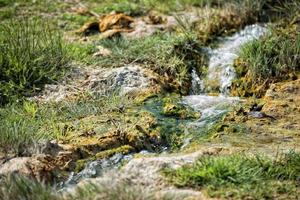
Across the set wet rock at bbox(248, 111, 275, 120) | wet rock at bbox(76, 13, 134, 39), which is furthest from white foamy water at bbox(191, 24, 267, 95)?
wet rock at bbox(76, 13, 134, 39)

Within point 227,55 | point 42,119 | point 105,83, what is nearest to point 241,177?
point 42,119

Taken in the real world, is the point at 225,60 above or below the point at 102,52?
below

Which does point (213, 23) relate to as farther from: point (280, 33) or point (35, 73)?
point (35, 73)

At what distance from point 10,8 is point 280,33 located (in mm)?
4403

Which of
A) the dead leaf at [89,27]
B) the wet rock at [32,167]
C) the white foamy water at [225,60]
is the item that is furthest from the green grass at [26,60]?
the wet rock at [32,167]

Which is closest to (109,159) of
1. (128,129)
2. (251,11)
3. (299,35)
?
(128,129)

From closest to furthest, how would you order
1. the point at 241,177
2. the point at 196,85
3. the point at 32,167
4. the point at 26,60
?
the point at 241,177 < the point at 32,167 < the point at 26,60 < the point at 196,85

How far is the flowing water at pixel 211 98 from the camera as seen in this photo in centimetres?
543

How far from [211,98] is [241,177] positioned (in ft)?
8.59

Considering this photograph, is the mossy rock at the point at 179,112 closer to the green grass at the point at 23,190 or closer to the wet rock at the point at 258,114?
the wet rock at the point at 258,114

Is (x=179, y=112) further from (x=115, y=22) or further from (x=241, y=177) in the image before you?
(x=115, y=22)

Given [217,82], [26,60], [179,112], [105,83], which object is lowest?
[217,82]

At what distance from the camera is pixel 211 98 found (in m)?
7.18

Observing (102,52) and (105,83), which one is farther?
(102,52)
